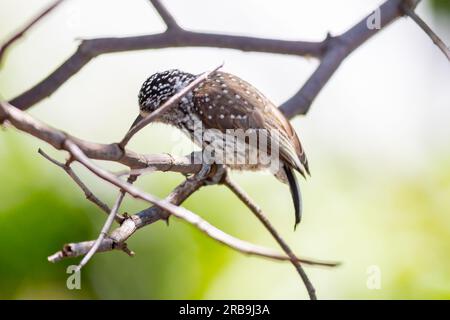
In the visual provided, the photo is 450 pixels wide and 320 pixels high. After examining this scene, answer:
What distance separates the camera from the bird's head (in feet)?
9.64

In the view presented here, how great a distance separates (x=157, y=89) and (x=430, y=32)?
1.11 metres

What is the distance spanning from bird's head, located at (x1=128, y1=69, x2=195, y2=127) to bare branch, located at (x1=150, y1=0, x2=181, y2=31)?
408 mm

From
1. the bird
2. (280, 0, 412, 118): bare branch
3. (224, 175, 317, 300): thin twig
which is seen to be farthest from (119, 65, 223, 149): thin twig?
(280, 0, 412, 118): bare branch

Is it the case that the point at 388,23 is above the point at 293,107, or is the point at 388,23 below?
above

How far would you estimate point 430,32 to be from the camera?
2508 mm

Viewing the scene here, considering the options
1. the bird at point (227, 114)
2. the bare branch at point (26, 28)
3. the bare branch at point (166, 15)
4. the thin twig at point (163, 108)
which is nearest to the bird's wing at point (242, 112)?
the bird at point (227, 114)

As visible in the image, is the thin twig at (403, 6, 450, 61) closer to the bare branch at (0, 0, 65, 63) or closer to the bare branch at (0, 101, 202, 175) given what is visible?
the bare branch at (0, 101, 202, 175)

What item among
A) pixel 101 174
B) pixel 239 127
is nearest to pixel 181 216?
pixel 101 174

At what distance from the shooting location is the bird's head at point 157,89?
9.64 ft
